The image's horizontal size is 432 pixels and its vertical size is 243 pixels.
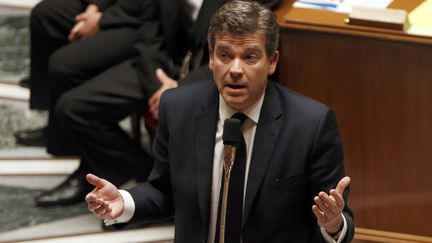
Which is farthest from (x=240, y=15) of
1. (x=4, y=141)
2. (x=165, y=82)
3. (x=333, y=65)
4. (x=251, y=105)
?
(x=4, y=141)

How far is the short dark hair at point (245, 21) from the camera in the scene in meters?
1.79

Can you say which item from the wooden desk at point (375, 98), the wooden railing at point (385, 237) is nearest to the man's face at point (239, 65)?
the wooden desk at point (375, 98)

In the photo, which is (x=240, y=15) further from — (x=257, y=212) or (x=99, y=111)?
(x=99, y=111)

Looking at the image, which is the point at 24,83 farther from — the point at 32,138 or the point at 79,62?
the point at 79,62

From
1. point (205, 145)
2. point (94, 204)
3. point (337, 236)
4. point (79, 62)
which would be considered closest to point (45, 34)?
point (79, 62)

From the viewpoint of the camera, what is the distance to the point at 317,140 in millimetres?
1875

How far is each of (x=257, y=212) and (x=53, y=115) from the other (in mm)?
1510

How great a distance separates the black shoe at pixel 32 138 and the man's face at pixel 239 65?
5.73ft

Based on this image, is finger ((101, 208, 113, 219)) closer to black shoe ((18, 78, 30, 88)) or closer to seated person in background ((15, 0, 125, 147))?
seated person in background ((15, 0, 125, 147))

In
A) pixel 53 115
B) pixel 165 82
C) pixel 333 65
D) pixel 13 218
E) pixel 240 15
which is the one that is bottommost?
pixel 13 218

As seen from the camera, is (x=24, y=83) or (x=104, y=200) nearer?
(x=104, y=200)

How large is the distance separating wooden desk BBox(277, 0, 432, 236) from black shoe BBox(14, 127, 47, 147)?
112cm

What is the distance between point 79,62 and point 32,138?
0.45m

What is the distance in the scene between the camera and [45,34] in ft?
11.2
